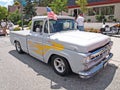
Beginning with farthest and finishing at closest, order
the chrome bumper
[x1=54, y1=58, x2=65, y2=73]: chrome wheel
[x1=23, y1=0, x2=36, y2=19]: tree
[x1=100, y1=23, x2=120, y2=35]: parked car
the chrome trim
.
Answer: [x1=23, y1=0, x2=36, y2=19]: tree
[x1=100, y1=23, x2=120, y2=35]: parked car
[x1=54, y1=58, x2=65, y2=73]: chrome wheel
the chrome trim
the chrome bumper

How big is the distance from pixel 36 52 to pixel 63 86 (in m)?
2.02

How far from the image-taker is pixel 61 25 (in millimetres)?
5785

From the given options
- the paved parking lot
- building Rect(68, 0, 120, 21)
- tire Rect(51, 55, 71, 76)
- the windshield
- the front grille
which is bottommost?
the paved parking lot

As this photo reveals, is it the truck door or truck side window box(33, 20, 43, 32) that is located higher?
truck side window box(33, 20, 43, 32)

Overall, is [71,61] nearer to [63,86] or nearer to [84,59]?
[84,59]

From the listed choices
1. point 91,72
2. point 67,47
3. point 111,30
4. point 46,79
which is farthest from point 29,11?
point 91,72

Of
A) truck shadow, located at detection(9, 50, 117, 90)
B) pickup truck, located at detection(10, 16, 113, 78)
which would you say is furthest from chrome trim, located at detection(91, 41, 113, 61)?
→ truck shadow, located at detection(9, 50, 117, 90)

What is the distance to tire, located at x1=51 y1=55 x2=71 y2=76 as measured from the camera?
15.9ft

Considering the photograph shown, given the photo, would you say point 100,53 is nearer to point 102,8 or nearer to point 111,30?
point 111,30

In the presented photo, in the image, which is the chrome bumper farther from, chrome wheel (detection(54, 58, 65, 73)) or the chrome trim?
chrome wheel (detection(54, 58, 65, 73))

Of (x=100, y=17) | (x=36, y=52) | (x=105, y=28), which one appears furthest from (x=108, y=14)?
(x=36, y=52)

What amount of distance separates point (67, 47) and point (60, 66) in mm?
811

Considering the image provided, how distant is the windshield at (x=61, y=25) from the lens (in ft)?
18.2

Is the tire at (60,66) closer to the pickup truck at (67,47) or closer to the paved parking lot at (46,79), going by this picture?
the pickup truck at (67,47)
